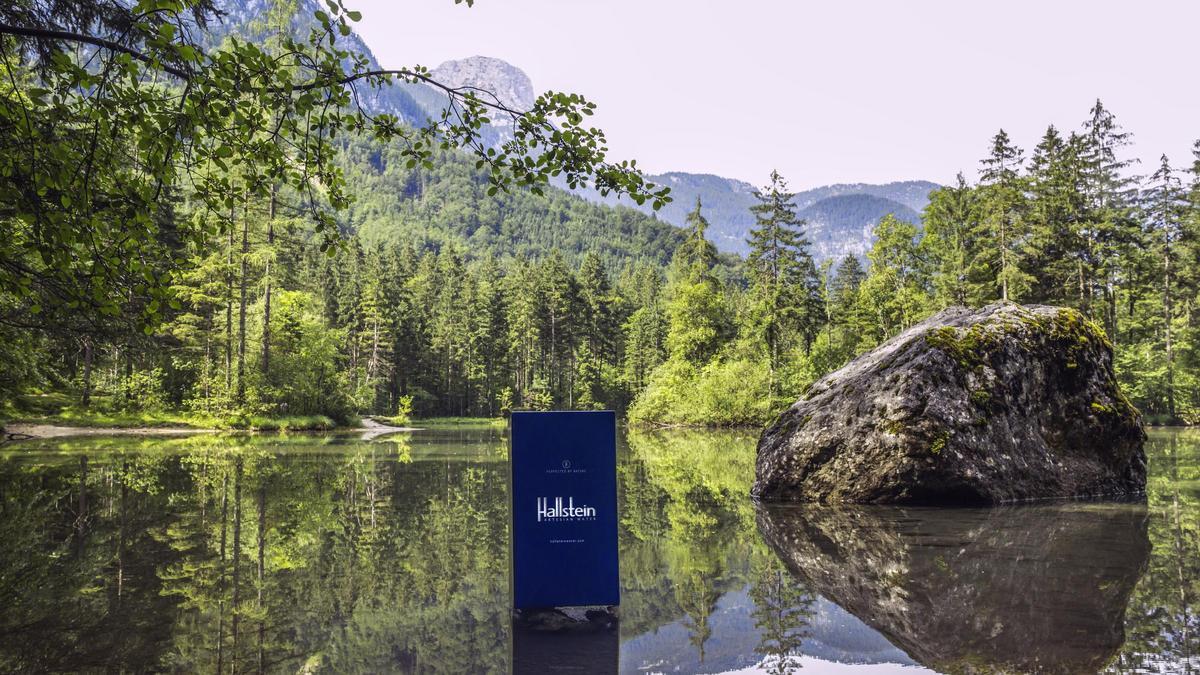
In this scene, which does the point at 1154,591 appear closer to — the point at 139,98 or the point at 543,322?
the point at 139,98

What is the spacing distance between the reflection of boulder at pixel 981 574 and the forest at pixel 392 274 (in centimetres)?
312

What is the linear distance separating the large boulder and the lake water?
61 cm

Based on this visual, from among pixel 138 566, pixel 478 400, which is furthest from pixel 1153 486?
pixel 478 400

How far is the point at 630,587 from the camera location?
564 centimetres

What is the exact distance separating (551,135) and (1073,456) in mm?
9766

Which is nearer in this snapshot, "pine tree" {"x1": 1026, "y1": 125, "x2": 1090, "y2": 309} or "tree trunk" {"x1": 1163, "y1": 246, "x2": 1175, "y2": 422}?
"pine tree" {"x1": 1026, "y1": 125, "x2": 1090, "y2": 309}

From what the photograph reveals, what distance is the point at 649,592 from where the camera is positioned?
18.1ft

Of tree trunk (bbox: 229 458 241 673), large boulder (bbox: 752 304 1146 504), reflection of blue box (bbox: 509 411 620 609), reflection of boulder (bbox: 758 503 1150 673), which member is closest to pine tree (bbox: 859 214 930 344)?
large boulder (bbox: 752 304 1146 504)

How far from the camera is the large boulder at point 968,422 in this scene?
376 inches

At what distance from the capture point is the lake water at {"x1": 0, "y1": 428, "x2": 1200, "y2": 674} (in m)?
4.05

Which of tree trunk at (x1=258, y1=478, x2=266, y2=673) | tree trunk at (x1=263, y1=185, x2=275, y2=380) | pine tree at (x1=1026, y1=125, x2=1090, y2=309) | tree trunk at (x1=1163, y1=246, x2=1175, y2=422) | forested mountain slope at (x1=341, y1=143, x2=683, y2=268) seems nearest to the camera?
tree trunk at (x1=258, y1=478, x2=266, y2=673)

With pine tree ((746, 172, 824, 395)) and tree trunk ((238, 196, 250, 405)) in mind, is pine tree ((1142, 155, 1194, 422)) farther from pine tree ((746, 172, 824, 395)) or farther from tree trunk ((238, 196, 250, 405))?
tree trunk ((238, 196, 250, 405))

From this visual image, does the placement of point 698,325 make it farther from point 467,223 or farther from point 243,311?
point 467,223

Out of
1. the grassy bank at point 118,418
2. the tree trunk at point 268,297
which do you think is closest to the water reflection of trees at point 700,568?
the grassy bank at point 118,418
